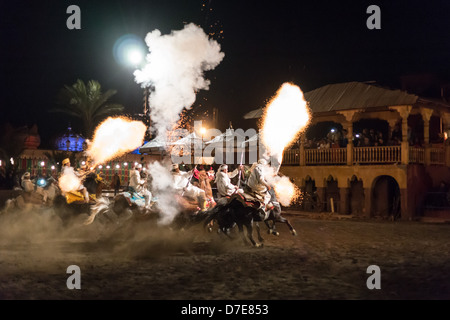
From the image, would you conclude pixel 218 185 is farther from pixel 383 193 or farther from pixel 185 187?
pixel 383 193

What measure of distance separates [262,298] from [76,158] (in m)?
29.2

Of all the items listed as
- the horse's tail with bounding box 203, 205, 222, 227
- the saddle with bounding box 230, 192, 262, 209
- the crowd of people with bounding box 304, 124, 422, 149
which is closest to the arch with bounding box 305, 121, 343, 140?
the crowd of people with bounding box 304, 124, 422, 149

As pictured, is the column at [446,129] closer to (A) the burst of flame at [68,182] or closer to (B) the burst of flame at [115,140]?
(B) the burst of flame at [115,140]

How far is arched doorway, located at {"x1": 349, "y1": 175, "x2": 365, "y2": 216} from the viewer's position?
25703mm

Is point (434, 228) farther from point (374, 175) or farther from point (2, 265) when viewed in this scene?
point (2, 265)

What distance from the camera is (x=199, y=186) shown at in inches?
653

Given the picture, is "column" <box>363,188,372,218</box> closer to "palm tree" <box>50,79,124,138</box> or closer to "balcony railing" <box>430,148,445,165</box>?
"balcony railing" <box>430,148,445,165</box>

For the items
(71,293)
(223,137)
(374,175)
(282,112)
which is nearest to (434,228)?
(374,175)

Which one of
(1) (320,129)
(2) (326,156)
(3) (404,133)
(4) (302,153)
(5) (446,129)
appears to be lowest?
(2) (326,156)

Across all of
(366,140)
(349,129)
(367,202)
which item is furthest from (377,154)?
(367,202)

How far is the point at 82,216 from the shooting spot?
15312 millimetres

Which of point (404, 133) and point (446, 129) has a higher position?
point (446, 129)

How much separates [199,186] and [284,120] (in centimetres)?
755
